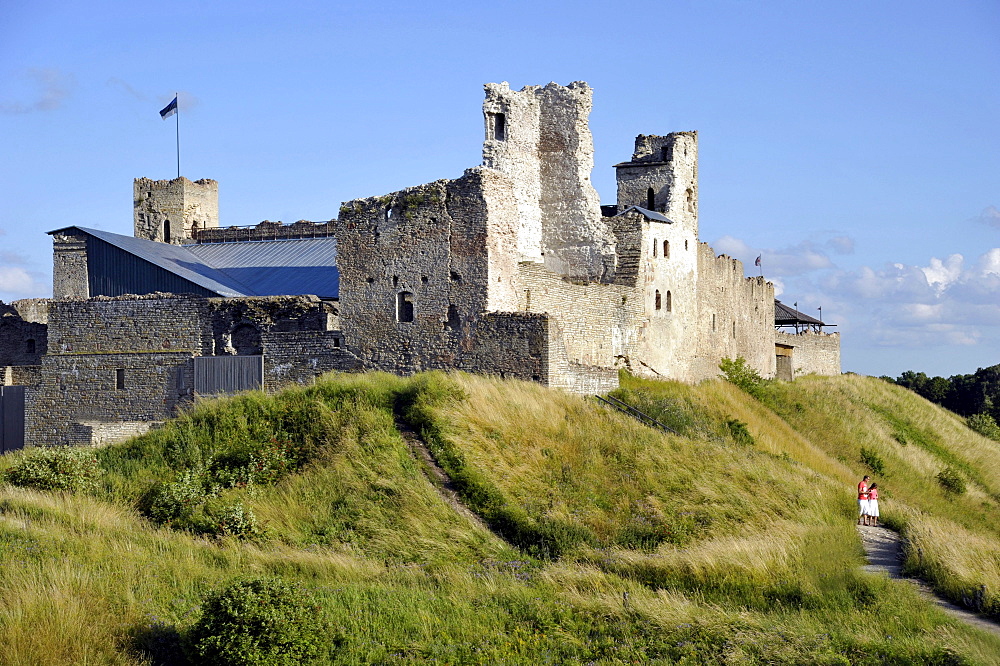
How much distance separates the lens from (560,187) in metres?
30.1

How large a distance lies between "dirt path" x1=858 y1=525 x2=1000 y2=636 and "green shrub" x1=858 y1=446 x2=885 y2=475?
8.74m

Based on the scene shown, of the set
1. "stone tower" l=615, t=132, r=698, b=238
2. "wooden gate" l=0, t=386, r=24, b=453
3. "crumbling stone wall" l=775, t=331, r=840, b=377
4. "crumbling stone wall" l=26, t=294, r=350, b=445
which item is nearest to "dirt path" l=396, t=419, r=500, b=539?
"crumbling stone wall" l=26, t=294, r=350, b=445

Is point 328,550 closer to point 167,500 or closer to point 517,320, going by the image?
point 167,500

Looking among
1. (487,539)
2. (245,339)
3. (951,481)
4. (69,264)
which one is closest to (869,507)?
(487,539)

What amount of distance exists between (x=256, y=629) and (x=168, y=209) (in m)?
34.8

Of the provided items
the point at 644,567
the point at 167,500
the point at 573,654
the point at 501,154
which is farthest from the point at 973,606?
the point at 501,154

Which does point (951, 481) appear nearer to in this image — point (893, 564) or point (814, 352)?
point (893, 564)

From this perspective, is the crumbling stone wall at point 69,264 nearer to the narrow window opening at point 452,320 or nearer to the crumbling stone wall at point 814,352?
the narrow window opening at point 452,320

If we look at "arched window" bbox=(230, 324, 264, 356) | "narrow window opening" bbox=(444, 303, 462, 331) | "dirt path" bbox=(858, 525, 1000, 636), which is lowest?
"dirt path" bbox=(858, 525, 1000, 636)

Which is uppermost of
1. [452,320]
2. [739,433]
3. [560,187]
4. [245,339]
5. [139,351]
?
[560,187]

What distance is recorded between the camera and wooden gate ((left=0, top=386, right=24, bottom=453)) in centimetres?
2730

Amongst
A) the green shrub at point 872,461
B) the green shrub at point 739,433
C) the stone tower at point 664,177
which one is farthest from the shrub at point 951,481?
the stone tower at point 664,177

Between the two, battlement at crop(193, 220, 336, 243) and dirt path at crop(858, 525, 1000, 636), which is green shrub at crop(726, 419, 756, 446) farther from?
battlement at crop(193, 220, 336, 243)

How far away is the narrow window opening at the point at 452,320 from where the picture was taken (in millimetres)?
23906
